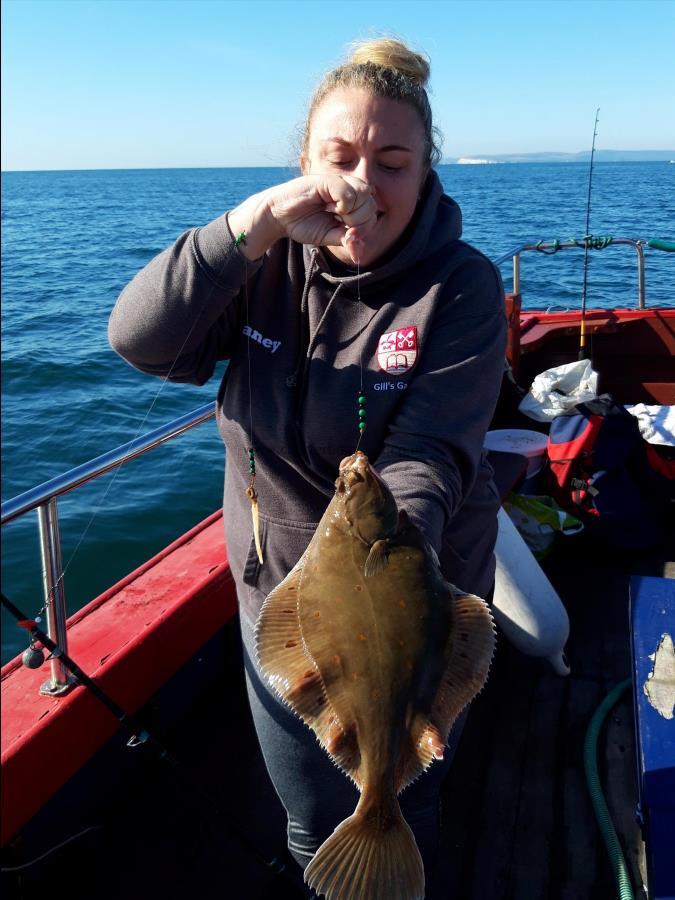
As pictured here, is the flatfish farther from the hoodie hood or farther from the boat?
the boat

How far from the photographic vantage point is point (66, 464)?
10711 millimetres

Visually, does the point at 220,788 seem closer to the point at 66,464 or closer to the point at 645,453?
the point at 645,453

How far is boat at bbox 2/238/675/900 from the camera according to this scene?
2.53m

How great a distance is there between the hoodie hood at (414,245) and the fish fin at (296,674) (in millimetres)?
851

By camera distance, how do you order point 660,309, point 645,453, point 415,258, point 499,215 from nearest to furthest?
point 415,258 → point 645,453 → point 660,309 → point 499,215

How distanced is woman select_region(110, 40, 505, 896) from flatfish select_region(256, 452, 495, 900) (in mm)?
190

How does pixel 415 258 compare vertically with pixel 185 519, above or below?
above

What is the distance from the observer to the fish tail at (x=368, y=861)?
1673 millimetres

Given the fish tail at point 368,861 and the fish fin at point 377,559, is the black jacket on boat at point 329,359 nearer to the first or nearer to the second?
the fish fin at point 377,559

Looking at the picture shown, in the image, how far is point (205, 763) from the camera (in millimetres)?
3424

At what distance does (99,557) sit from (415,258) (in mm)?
6801

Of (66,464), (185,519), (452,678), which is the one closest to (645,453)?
(452,678)

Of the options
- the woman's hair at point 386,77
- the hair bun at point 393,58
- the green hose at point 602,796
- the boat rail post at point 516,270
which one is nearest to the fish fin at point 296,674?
the woman's hair at point 386,77

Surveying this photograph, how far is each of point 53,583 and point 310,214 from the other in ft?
4.83
